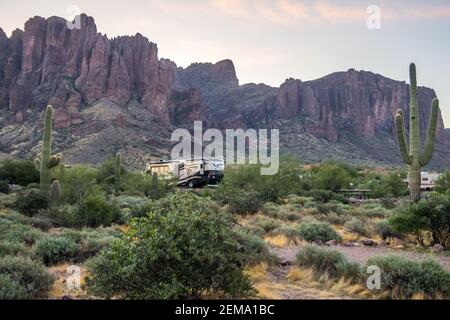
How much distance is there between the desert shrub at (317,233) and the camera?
1289cm

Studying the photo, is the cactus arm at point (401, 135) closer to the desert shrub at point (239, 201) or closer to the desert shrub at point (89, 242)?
the desert shrub at point (239, 201)

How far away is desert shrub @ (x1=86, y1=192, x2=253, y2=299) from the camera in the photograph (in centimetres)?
615

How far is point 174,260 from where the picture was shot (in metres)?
6.23

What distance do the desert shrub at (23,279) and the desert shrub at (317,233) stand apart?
796 centimetres

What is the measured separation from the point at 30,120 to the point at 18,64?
38565 mm

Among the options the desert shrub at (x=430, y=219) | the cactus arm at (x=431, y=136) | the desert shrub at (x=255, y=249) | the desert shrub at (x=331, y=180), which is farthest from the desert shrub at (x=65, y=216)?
the desert shrub at (x=331, y=180)

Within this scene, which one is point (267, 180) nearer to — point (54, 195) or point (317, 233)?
point (54, 195)

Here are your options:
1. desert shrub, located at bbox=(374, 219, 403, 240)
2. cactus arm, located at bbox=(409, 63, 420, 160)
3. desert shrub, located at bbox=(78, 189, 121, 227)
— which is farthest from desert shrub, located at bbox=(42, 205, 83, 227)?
cactus arm, located at bbox=(409, 63, 420, 160)

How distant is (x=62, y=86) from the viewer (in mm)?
103000

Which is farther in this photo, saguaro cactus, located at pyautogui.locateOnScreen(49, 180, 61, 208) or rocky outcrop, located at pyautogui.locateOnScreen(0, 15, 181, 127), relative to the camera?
rocky outcrop, located at pyautogui.locateOnScreen(0, 15, 181, 127)

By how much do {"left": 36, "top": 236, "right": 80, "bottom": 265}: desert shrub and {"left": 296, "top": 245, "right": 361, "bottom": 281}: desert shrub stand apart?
5169 mm

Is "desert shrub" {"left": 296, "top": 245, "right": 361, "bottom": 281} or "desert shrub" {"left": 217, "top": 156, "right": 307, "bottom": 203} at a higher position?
"desert shrub" {"left": 217, "top": 156, "right": 307, "bottom": 203}

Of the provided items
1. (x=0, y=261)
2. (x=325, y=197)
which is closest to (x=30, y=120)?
(x=325, y=197)

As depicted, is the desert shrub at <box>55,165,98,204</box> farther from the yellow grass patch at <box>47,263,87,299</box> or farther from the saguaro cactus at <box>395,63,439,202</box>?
the saguaro cactus at <box>395,63,439,202</box>
